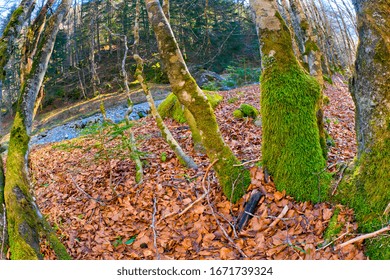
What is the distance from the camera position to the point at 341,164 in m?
2.79

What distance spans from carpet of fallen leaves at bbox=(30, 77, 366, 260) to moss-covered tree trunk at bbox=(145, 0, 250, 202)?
0.17 metres

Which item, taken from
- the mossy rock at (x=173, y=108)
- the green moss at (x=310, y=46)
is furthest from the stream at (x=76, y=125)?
the green moss at (x=310, y=46)

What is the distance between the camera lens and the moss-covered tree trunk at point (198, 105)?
9.99 feet

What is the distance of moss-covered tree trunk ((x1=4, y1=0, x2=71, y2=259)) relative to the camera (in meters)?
2.36

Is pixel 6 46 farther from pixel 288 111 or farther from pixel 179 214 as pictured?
pixel 288 111

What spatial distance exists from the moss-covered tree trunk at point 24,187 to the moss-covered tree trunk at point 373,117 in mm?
2799

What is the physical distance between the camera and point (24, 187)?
2.52 m

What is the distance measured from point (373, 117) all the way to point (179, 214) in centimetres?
223

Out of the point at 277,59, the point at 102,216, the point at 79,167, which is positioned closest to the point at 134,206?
the point at 102,216

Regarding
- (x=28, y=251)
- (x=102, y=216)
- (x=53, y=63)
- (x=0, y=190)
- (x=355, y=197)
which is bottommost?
(x=102, y=216)

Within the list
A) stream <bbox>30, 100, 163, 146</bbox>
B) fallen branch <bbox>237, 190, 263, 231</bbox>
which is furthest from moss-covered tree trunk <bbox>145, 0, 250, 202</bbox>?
stream <bbox>30, 100, 163, 146</bbox>

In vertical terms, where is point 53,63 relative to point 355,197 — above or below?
above
